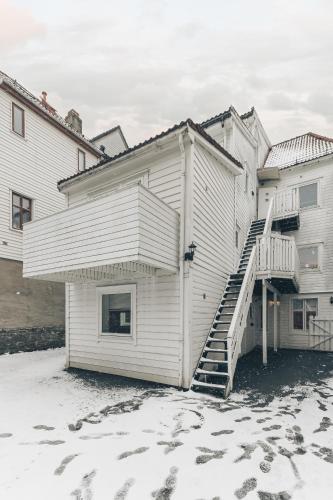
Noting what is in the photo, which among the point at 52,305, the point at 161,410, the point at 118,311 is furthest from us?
the point at 52,305

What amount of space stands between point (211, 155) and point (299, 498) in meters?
8.52

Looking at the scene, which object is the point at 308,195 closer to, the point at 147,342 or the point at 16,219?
the point at 147,342

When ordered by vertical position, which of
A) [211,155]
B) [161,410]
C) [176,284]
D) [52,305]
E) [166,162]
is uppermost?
[211,155]

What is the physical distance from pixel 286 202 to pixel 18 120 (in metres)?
13.8

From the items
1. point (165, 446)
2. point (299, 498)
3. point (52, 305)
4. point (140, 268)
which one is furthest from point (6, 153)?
point (299, 498)

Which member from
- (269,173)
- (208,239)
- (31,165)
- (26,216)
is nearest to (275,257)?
(208,239)

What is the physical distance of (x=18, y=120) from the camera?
551 inches

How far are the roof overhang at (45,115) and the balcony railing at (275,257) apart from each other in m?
11.6

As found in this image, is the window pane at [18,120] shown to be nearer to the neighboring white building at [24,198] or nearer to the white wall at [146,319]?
the neighboring white building at [24,198]

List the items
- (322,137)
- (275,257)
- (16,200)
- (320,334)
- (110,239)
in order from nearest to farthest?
(110,239), (275,257), (16,200), (320,334), (322,137)

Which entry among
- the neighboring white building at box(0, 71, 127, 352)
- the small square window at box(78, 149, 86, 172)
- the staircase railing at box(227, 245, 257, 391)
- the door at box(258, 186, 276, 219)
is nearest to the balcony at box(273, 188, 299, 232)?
the door at box(258, 186, 276, 219)

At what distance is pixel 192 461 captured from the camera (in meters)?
4.27

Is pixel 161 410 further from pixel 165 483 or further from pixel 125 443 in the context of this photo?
pixel 165 483

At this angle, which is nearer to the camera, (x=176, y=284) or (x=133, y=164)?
(x=176, y=284)
